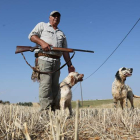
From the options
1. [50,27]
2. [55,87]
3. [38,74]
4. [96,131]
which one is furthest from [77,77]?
[96,131]

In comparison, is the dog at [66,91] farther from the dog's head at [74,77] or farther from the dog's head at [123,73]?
the dog's head at [123,73]

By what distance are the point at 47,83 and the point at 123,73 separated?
3293mm

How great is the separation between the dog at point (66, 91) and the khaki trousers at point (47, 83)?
21 centimetres

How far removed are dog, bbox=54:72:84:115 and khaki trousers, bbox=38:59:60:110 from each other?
0.70 feet

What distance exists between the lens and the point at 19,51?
15.5 ft

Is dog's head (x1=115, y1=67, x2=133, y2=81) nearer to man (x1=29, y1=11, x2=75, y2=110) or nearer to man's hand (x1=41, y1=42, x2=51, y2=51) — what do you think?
man (x1=29, y1=11, x2=75, y2=110)

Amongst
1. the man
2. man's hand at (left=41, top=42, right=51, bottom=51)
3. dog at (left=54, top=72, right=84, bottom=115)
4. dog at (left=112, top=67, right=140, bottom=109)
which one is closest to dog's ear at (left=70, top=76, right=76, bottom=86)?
dog at (left=54, top=72, right=84, bottom=115)

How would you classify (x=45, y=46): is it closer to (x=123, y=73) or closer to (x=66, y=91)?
(x=66, y=91)

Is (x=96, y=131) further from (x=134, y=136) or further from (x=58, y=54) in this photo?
(x=58, y=54)

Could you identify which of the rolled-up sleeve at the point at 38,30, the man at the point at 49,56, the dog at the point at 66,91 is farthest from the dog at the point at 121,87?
the rolled-up sleeve at the point at 38,30

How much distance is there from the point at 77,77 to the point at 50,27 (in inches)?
53.6

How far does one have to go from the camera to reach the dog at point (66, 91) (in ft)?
16.5

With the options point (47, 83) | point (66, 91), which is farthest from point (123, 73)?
point (47, 83)

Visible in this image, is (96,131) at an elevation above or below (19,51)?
below
